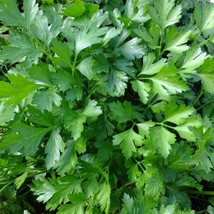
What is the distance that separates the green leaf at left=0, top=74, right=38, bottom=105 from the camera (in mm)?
1133

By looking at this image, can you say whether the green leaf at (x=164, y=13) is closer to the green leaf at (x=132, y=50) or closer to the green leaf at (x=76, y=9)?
the green leaf at (x=132, y=50)

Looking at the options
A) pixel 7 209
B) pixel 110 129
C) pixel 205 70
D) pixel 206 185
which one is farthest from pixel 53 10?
pixel 206 185

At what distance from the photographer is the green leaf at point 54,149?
1224 millimetres

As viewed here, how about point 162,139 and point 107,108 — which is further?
point 107,108

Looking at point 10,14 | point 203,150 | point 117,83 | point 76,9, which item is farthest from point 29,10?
point 203,150

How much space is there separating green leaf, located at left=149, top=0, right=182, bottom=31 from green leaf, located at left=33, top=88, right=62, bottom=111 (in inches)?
17.2

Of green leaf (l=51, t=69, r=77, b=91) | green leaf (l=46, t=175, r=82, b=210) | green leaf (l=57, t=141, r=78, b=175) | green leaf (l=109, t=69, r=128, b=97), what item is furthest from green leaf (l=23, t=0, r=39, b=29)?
green leaf (l=46, t=175, r=82, b=210)

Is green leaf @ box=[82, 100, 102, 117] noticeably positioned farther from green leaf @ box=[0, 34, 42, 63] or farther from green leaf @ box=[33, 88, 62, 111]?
green leaf @ box=[0, 34, 42, 63]

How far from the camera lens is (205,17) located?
135cm

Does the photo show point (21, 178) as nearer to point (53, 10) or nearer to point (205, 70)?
point (53, 10)

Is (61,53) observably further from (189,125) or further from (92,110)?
(189,125)

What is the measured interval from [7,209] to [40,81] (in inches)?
23.9

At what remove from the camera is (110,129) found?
1.32 metres

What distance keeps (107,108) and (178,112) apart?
0.25 metres
